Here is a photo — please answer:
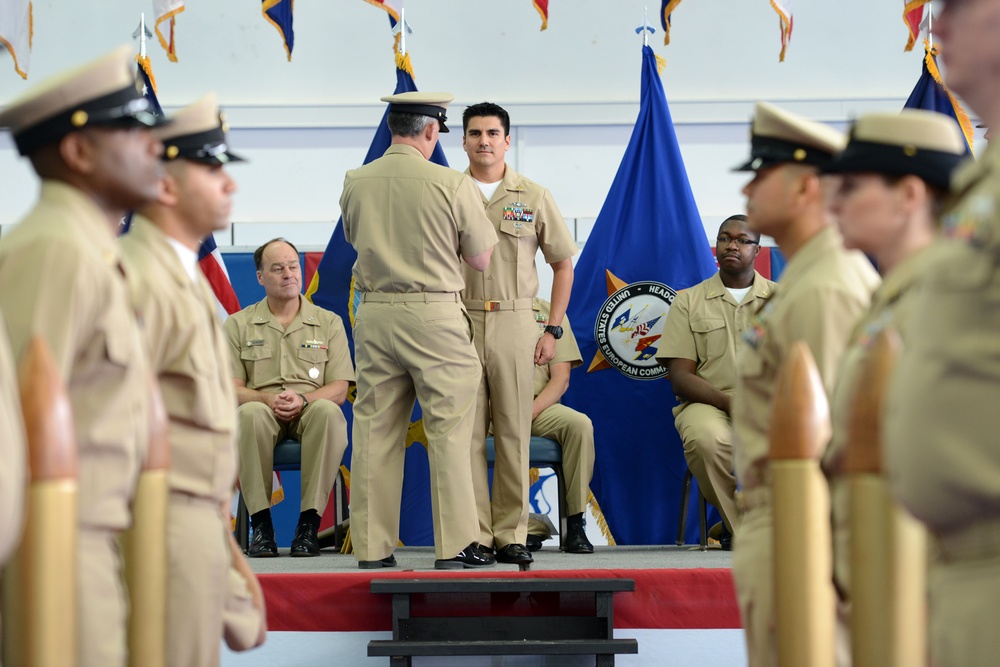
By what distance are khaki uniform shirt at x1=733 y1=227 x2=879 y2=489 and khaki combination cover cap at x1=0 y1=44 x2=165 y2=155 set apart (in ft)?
3.95

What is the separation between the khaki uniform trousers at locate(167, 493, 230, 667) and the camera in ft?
7.16

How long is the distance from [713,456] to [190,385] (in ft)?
10.2

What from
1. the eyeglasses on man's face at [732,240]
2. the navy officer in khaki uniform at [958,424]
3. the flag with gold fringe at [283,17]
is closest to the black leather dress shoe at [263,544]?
the eyeglasses on man's face at [732,240]

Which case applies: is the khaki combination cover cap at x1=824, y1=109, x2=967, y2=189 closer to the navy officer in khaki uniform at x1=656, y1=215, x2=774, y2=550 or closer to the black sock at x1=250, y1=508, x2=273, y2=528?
the navy officer in khaki uniform at x1=656, y1=215, x2=774, y2=550

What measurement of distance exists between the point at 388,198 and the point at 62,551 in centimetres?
315

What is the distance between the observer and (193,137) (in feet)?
8.30

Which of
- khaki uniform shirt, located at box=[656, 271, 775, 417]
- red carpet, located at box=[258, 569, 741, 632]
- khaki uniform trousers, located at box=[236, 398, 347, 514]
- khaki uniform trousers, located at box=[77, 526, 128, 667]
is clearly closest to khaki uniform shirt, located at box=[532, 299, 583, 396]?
khaki uniform shirt, located at box=[656, 271, 775, 417]

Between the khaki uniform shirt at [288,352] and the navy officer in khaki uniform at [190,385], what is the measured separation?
3156mm

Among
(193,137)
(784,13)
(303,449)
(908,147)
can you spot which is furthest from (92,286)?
(784,13)

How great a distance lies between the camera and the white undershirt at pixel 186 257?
2439mm

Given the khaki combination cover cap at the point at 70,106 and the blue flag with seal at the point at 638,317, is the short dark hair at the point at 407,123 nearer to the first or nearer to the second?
the blue flag with seal at the point at 638,317

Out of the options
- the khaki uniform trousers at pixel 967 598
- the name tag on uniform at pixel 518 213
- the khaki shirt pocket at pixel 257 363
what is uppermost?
the name tag on uniform at pixel 518 213

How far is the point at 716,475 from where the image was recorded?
5.01 m

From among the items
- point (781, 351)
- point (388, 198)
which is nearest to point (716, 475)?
point (388, 198)
